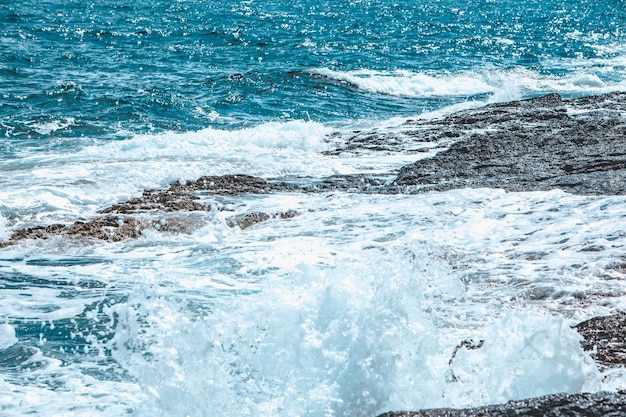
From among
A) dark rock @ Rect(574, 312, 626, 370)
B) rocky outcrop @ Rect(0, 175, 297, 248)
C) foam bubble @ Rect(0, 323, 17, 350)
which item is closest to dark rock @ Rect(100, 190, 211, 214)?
rocky outcrop @ Rect(0, 175, 297, 248)

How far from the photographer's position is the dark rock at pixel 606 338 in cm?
342

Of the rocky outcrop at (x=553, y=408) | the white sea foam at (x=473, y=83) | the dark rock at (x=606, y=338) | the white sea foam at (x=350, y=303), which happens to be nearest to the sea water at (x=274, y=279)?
the white sea foam at (x=350, y=303)

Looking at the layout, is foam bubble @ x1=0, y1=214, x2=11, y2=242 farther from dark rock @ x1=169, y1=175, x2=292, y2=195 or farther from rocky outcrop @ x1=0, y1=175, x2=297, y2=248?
dark rock @ x1=169, y1=175, x2=292, y2=195

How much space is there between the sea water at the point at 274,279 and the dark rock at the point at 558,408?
1.03 ft

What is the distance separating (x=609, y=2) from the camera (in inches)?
1299

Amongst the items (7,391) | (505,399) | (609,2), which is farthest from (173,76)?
(609,2)

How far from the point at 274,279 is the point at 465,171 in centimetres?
308

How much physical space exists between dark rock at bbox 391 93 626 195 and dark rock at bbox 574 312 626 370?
96.4 inches

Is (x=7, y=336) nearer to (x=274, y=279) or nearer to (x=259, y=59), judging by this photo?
(x=274, y=279)

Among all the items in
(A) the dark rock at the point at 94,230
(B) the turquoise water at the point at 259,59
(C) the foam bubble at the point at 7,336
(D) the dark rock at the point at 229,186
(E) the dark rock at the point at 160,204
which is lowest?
(B) the turquoise water at the point at 259,59

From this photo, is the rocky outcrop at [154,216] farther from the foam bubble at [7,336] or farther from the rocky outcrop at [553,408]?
the rocky outcrop at [553,408]

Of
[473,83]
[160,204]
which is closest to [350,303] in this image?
[160,204]

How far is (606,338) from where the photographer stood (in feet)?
11.9

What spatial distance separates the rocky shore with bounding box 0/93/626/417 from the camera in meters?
6.33
